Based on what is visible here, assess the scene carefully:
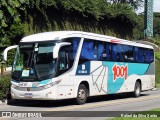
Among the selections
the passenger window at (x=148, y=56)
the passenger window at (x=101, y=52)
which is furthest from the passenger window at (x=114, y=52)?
Answer: the passenger window at (x=148, y=56)

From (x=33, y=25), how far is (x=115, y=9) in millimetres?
13184

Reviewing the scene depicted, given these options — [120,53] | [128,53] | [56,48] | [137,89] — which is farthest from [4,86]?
[137,89]

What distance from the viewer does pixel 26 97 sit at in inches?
719

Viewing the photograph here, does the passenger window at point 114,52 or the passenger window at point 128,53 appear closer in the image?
the passenger window at point 114,52

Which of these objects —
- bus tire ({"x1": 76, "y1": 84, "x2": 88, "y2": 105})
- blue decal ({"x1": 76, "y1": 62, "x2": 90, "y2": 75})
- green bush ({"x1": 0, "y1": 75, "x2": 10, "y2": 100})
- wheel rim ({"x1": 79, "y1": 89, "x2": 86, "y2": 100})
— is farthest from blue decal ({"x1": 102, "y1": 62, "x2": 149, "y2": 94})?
green bush ({"x1": 0, "y1": 75, "x2": 10, "y2": 100})

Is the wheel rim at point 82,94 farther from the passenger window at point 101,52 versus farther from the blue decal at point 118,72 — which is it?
the blue decal at point 118,72

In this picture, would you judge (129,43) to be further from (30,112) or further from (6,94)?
(30,112)

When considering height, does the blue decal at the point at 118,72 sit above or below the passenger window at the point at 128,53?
below

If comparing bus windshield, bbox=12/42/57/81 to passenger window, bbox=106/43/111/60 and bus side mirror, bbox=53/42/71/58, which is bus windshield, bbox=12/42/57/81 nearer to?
bus side mirror, bbox=53/42/71/58

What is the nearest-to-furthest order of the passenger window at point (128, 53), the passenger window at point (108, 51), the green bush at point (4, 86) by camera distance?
the green bush at point (4, 86) < the passenger window at point (108, 51) < the passenger window at point (128, 53)

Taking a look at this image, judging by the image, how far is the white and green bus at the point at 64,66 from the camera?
18.1 m

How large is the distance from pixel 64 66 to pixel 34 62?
4.03 ft

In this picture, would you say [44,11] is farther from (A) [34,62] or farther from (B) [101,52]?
(A) [34,62]

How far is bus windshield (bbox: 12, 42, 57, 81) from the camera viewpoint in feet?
59.6
